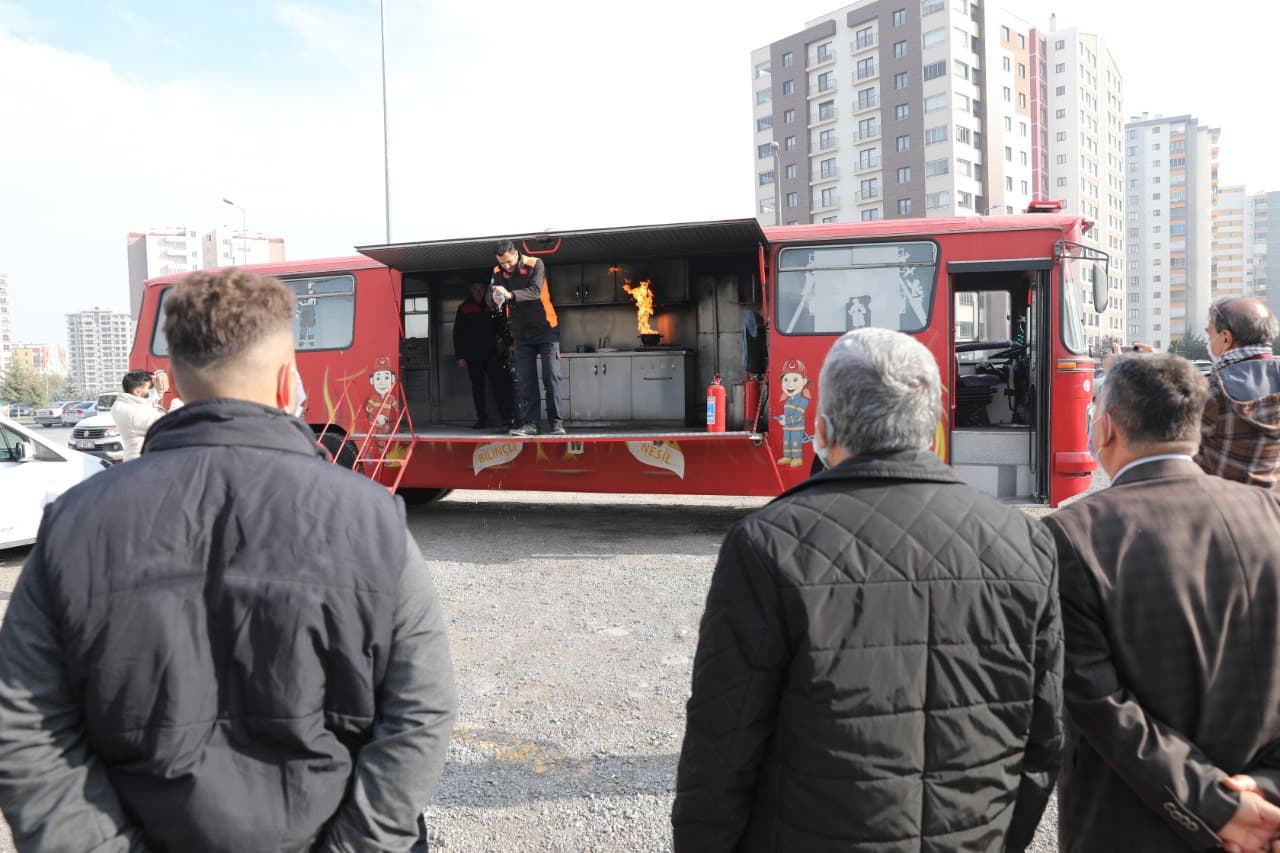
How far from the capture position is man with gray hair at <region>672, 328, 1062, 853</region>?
1684 millimetres

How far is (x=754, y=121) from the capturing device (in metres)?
79.0

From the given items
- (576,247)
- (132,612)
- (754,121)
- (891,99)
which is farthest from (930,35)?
(132,612)

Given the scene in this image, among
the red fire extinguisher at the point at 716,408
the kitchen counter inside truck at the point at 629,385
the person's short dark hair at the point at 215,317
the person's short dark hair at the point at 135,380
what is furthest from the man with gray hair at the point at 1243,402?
the kitchen counter inside truck at the point at 629,385

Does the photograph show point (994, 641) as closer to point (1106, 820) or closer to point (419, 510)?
point (1106, 820)

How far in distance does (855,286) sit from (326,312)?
20.6ft

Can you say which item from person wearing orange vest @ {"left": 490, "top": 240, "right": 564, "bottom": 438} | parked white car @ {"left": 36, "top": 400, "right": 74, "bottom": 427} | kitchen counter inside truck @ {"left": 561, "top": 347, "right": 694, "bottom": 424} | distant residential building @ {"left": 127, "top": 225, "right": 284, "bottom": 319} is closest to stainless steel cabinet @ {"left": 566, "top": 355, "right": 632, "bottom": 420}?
kitchen counter inside truck @ {"left": 561, "top": 347, "right": 694, "bottom": 424}

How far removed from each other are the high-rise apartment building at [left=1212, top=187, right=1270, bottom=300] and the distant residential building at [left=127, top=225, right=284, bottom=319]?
13720 centimetres

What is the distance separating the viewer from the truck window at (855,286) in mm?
8617

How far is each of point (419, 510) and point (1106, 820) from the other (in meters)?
10.4

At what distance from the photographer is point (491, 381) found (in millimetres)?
11000

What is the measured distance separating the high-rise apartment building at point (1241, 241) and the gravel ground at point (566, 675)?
502ft

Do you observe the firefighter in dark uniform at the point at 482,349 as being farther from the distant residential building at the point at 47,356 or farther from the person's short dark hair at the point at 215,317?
the distant residential building at the point at 47,356

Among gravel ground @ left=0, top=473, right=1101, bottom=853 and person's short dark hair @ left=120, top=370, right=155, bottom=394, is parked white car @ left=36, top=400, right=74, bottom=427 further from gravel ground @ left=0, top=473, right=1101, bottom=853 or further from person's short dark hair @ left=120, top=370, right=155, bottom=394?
person's short dark hair @ left=120, top=370, right=155, bottom=394

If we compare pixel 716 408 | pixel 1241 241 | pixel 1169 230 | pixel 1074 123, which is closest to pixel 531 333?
pixel 716 408
